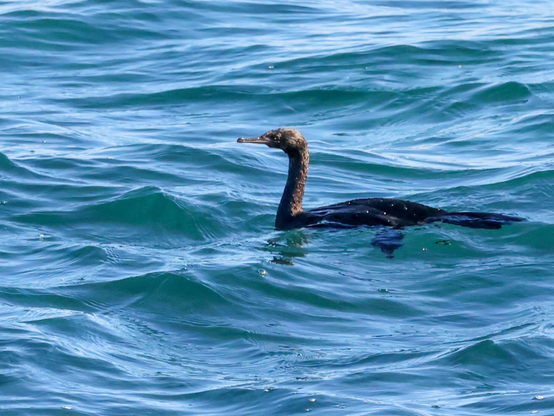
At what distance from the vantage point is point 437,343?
21.1 feet

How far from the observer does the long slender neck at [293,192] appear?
937 centimetres

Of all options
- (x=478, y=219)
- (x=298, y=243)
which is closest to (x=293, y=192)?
(x=298, y=243)

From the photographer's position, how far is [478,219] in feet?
28.8

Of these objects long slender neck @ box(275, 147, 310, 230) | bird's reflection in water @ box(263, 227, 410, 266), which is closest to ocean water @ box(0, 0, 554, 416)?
bird's reflection in water @ box(263, 227, 410, 266)

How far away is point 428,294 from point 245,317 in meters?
1.44

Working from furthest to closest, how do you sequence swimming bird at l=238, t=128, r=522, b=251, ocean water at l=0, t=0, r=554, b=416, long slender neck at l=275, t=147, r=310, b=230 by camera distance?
long slender neck at l=275, t=147, r=310, b=230, swimming bird at l=238, t=128, r=522, b=251, ocean water at l=0, t=0, r=554, b=416

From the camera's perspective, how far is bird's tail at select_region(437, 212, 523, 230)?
28.3 feet

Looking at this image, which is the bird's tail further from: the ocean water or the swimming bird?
the ocean water

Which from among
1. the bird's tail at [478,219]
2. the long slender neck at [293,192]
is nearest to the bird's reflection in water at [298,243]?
the long slender neck at [293,192]

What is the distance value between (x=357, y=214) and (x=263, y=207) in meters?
1.63

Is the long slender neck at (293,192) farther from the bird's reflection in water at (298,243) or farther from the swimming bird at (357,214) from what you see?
the bird's reflection in water at (298,243)

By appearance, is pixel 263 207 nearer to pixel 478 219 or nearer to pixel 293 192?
pixel 293 192

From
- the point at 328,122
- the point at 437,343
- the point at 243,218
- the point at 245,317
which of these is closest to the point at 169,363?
the point at 245,317

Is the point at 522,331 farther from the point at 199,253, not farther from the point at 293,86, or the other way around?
the point at 293,86
